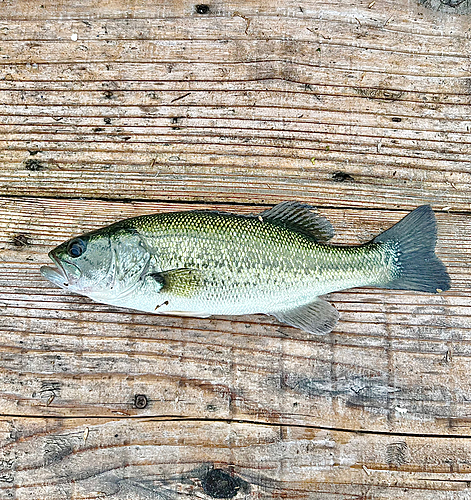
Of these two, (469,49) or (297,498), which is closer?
(297,498)

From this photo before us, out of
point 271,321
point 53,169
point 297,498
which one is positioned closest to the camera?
point 297,498

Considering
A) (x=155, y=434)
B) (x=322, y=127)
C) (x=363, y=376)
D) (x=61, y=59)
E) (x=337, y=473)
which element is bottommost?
(x=337, y=473)

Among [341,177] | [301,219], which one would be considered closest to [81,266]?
[301,219]

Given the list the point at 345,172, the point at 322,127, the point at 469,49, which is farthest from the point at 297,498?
the point at 469,49

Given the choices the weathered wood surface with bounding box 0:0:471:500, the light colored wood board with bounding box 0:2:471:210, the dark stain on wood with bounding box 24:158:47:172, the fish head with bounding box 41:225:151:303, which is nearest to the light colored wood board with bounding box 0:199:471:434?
the weathered wood surface with bounding box 0:0:471:500

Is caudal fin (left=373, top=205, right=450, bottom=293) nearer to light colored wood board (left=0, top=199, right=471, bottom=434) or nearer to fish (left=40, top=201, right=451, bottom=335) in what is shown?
fish (left=40, top=201, right=451, bottom=335)

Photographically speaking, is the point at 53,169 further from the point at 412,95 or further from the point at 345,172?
the point at 412,95

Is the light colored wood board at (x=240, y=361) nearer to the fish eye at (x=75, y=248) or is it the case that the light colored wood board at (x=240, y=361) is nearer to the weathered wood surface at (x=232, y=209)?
the weathered wood surface at (x=232, y=209)
